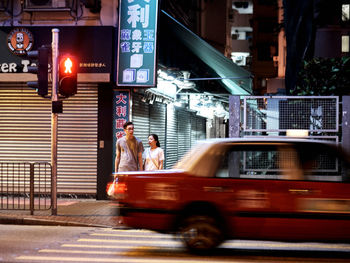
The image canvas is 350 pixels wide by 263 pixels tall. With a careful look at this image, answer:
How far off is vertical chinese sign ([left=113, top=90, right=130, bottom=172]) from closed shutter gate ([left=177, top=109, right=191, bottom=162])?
852 centimetres

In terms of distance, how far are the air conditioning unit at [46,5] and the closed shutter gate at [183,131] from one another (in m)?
9.46

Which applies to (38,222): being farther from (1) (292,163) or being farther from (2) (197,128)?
(2) (197,128)

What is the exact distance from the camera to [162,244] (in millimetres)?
8961

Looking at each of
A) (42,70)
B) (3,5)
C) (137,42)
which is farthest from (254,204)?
(3,5)

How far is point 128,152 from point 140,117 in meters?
5.10

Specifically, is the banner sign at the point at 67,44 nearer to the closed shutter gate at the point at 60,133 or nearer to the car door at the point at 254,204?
the closed shutter gate at the point at 60,133

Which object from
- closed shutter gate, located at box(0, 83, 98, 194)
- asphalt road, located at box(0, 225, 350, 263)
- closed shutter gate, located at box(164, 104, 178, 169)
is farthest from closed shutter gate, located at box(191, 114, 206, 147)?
asphalt road, located at box(0, 225, 350, 263)

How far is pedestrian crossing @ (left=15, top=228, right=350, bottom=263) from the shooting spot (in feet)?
24.9

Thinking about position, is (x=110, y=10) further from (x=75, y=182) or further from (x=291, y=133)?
(x=291, y=133)

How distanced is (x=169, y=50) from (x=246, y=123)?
5425 mm

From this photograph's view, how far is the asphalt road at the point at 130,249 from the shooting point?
25.2 ft

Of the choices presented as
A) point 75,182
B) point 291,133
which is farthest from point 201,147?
point 75,182

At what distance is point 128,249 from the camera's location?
843 centimetres

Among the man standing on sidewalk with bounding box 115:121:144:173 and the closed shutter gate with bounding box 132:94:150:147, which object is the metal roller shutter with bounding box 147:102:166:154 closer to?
the closed shutter gate with bounding box 132:94:150:147
